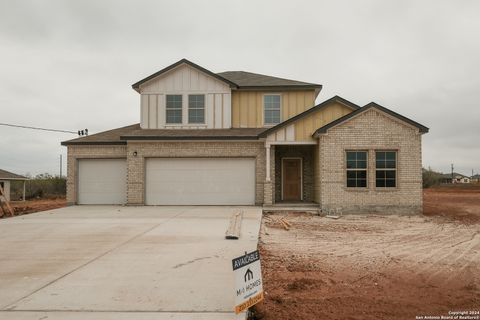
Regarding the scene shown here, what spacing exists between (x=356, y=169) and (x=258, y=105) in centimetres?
663

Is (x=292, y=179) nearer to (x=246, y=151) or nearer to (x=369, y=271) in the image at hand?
(x=246, y=151)

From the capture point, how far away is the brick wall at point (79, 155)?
1923cm

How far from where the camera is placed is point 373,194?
16.1 m

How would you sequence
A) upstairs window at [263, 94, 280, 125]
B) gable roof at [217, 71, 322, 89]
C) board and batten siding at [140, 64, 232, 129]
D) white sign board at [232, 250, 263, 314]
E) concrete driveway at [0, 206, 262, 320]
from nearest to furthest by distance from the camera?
white sign board at [232, 250, 263, 314] < concrete driveway at [0, 206, 262, 320] < board and batten siding at [140, 64, 232, 129] < gable roof at [217, 71, 322, 89] < upstairs window at [263, 94, 280, 125]

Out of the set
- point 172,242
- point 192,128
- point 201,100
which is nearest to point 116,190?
point 192,128

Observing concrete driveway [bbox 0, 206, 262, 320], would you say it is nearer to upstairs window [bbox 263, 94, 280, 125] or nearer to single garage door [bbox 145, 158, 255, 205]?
single garage door [bbox 145, 158, 255, 205]

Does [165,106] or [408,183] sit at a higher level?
[165,106]

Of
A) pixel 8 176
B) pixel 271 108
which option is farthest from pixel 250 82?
pixel 8 176

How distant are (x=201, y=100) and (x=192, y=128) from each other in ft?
5.06

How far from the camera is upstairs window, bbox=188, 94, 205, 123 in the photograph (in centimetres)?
1992

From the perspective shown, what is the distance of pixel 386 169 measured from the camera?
16.2 metres

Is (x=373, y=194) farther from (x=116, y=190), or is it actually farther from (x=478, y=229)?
(x=116, y=190)

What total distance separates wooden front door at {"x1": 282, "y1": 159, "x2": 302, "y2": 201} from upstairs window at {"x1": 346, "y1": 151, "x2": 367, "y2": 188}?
363 cm

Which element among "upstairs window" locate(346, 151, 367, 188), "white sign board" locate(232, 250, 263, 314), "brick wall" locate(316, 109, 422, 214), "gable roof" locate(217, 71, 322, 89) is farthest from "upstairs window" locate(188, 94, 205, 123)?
"white sign board" locate(232, 250, 263, 314)
